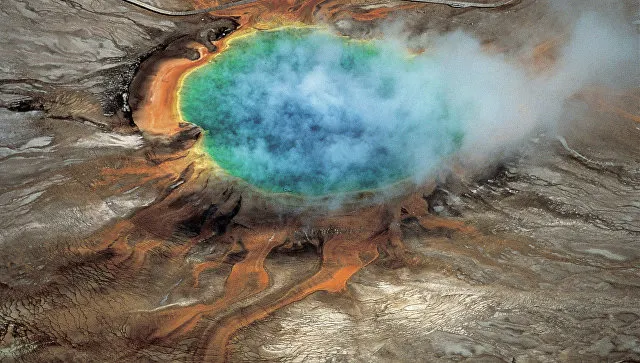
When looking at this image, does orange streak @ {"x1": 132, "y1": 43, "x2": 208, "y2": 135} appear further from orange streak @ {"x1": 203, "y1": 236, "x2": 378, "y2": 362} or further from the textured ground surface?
orange streak @ {"x1": 203, "y1": 236, "x2": 378, "y2": 362}

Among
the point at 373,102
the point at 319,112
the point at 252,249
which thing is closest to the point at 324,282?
the point at 252,249

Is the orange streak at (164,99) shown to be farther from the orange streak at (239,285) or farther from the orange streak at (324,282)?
the orange streak at (324,282)

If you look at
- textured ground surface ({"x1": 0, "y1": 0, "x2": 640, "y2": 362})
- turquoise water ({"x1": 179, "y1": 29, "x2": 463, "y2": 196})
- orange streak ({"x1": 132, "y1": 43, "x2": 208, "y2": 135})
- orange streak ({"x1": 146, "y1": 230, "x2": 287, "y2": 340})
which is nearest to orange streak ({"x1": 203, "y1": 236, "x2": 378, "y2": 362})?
textured ground surface ({"x1": 0, "y1": 0, "x2": 640, "y2": 362})

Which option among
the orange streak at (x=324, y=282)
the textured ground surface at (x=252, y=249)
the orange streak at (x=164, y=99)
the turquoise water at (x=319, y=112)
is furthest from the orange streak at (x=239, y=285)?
the orange streak at (x=164, y=99)

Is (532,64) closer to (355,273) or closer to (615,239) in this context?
(615,239)

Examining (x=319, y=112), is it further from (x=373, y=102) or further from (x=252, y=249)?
(x=252, y=249)

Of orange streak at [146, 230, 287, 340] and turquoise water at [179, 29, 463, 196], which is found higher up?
turquoise water at [179, 29, 463, 196]
